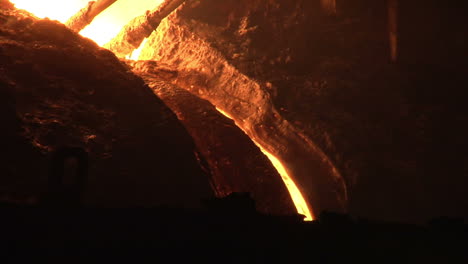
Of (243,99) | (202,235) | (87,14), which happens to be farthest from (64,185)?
(87,14)

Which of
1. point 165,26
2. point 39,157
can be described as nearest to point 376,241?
point 39,157

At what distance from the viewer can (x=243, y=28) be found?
6.18m

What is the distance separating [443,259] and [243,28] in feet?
16.7

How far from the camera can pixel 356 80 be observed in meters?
5.46

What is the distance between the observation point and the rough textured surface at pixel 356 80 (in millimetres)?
4578

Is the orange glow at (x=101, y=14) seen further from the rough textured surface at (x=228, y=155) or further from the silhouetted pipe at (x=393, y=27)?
the silhouetted pipe at (x=393, y=27)

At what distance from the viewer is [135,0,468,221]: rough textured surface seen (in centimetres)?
458

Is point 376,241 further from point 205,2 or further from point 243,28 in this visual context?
point 205,2

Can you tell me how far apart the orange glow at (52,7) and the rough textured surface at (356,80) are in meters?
1.52

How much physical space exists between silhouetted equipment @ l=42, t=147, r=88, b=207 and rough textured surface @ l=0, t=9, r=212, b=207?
1097 millimetres

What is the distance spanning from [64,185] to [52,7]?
18.5 feet

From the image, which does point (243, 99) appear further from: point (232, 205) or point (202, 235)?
point (202, 235)

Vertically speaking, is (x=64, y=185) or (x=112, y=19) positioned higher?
(x=112, y=19)

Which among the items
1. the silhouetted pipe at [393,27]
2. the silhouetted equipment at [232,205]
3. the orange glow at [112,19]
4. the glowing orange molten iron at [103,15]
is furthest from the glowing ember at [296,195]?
the orange glow at [112,19]
